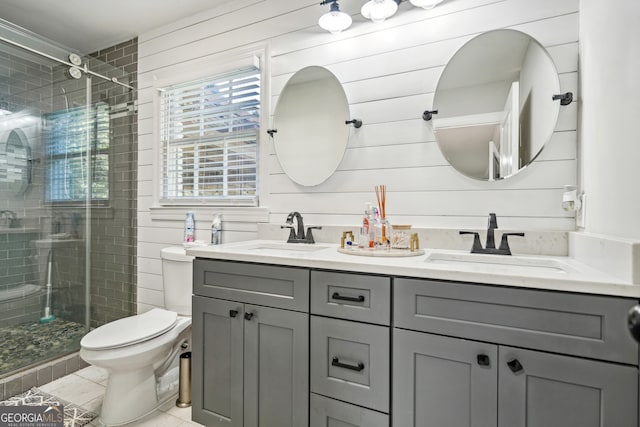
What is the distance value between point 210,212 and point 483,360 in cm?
182

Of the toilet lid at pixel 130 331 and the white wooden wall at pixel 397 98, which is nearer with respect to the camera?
the white wooden wall at pixel 397 98

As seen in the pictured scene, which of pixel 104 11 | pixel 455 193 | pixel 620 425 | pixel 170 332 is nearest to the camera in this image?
pixel 620 425

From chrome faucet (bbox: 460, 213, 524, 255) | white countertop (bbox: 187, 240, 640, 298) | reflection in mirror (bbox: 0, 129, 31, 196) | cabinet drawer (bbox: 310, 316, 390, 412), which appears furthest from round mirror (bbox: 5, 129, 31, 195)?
chrome faucet (bbox: 460, 213, 524, 255)

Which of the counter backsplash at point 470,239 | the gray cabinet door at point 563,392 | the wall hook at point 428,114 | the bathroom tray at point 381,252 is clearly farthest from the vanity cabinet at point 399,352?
the wall hook at point 428,114

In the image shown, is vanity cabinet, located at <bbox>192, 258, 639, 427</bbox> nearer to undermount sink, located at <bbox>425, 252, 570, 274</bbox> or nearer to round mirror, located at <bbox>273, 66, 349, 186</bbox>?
undermount sink, located at <bbox>425, 252, 570, 274</bbox>

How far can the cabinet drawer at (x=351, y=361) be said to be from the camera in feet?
3.55

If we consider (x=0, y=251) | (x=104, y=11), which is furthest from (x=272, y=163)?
(x=0, y=251)

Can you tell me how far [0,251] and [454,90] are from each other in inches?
111

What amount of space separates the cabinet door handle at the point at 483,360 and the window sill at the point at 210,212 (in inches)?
54.5

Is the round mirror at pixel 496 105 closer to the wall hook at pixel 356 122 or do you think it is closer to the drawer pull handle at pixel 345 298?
the wall hook at pixel 356 122

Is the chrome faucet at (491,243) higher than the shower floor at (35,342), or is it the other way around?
the chrome faucet at (491,243)

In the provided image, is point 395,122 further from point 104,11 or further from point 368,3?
point 104,11

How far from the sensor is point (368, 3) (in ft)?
5.34

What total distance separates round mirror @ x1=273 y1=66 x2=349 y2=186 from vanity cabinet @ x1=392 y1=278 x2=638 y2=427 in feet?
3.19
